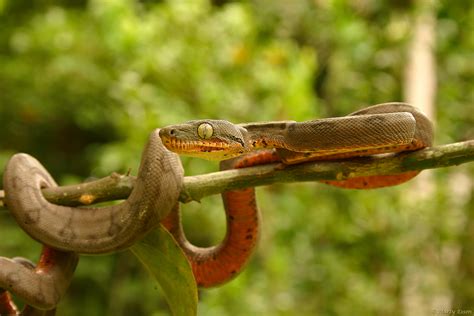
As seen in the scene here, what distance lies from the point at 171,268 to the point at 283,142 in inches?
21.8

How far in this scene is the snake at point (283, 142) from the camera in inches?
80.0

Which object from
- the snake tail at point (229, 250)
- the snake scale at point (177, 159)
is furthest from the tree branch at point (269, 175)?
the snake tail at point (229, 250)

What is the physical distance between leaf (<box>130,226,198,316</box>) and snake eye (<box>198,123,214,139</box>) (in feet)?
1.19

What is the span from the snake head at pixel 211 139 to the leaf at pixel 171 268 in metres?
0.31

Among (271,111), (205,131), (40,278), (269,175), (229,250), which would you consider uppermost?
(205,131)

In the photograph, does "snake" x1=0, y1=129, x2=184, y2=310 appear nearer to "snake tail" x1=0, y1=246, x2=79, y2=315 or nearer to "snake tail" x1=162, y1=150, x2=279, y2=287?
"snake tail" x1=0, y1=246, x2=79, y2=315

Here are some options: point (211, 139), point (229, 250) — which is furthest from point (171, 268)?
point (229, 250)

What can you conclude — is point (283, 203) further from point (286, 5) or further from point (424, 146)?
point (424, 146)

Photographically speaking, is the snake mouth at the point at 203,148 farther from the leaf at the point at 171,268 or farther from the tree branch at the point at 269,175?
the leaf at the point at 171,268

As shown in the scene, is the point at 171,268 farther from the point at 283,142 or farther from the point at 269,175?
the point at 283,142

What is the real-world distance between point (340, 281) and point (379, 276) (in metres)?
0.39

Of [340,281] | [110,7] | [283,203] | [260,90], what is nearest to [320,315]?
[340,281]

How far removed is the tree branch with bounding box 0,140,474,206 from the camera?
200 cm

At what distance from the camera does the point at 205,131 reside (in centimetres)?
220
